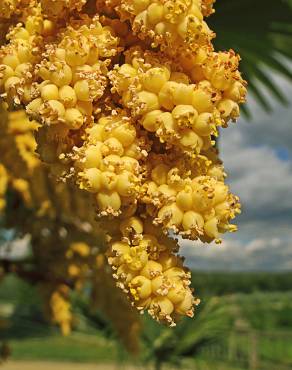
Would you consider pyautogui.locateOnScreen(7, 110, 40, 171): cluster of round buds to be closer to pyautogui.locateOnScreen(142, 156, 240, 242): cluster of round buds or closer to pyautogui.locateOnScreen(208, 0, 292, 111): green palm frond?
pyautogui.locateOnScreen(208, 0, 292, 111): green palm frond

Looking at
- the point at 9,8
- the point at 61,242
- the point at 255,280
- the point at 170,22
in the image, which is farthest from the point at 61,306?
the point at 255,280

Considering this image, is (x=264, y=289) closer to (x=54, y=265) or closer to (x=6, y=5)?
(x=54, y=265)

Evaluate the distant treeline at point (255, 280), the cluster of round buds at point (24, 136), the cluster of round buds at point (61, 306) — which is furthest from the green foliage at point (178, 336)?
the distant treeline at point (255, 280)

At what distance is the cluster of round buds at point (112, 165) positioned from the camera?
2.05 feet

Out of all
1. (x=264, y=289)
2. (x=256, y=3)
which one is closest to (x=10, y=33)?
(x=256, y=3)

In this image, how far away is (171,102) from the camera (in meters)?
0.63

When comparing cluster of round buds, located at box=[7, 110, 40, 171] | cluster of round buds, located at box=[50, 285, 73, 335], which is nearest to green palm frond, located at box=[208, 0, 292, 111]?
cluster of round buds, located at box=[7, 110, 40, 171]

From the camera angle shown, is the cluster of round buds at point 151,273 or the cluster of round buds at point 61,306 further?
the cluster of round buds at point 61,306

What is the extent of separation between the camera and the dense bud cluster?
63 cm

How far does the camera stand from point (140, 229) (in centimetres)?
65

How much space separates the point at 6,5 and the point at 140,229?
30 centimetres

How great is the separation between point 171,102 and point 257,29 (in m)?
1.34

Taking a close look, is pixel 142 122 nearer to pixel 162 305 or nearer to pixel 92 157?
pixel 92 157

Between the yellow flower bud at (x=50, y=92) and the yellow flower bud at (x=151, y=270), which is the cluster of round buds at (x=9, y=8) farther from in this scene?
the yellow flower bud at (x=151, y=270)
